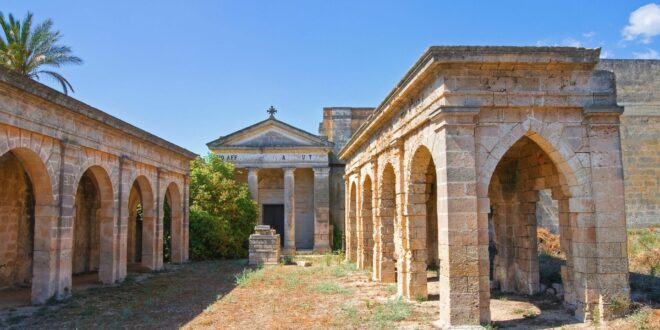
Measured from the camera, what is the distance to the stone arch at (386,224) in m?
12.3

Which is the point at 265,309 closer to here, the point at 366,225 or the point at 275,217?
the point at 366,225

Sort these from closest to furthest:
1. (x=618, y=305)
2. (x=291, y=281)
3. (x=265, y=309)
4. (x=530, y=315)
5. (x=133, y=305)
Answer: (x=618, y=305), (x=530, y=315), (x=265, y=309), (x=133, y=305), (x=291, y=281)

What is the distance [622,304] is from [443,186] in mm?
3049

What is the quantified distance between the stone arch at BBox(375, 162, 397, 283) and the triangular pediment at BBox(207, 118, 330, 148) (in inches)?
454

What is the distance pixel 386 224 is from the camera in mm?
12305

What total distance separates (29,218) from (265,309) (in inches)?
283

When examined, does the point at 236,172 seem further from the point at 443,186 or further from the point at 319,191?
the point at 443,186

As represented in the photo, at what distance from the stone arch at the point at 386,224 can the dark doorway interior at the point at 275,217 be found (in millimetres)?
13293

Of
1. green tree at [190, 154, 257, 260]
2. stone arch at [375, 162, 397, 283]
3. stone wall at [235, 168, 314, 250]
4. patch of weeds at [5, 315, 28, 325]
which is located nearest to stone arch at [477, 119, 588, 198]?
stone arch at [375, 162, 397, 283]

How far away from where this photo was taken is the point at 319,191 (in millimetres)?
23547

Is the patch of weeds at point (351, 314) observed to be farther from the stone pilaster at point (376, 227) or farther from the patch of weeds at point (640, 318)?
the patch of weeds at point (640, 318)

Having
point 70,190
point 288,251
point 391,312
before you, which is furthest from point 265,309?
point 288,251

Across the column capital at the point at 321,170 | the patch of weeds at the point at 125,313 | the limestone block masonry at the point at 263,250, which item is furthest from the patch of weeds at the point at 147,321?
the column capital at the point at 321,170

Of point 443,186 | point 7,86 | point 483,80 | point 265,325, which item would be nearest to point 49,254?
point 7,86
